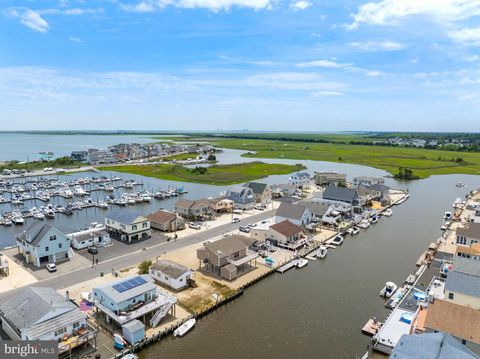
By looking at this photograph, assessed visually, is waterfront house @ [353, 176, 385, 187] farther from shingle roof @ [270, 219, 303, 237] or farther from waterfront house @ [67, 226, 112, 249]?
waterfront house @ [67, 226, 112, 249]

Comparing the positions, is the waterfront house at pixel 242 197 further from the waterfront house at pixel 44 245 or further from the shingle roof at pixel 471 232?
the shingle roof at pixel 471 232

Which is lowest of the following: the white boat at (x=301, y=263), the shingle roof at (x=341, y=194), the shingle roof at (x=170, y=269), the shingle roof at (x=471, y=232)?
the white boat at (x=301, y=263)

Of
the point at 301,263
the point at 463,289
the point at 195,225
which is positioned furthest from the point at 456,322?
the point at 195,225

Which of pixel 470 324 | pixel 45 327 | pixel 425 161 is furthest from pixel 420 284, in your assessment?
pixel 425 161

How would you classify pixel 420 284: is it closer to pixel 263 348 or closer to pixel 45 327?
pixel 263 348

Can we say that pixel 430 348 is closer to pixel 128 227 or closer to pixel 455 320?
pixel 455 320

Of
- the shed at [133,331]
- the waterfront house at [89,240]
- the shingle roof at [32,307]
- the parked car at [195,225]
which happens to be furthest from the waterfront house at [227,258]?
the shingle roof at [32,307]

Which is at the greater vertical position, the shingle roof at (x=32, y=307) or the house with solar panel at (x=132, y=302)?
the shingle roof at (x=32, y=307)

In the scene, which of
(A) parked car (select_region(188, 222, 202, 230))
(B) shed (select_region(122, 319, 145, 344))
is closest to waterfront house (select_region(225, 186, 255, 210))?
(A) parked car (select_region(188, 222, 202, 230))
